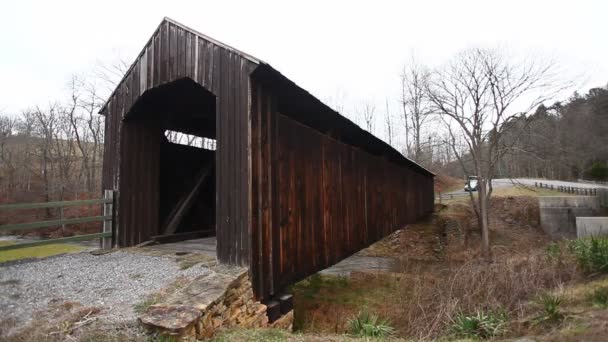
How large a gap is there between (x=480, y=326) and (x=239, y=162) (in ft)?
14.2

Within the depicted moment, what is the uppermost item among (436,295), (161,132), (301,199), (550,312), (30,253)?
(161,132)

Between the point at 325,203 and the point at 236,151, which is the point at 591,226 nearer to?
the point at 325,203

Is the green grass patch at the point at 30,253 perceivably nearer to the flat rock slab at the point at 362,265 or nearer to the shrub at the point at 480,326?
the flat rock slab at the point at 362,265

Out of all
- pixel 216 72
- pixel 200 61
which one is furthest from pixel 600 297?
pixel 200 61

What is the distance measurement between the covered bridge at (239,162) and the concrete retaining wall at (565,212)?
1367 cm

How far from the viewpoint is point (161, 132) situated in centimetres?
757

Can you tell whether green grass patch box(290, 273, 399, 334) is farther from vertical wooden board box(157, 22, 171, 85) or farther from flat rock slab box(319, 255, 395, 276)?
vertical wooden board box(157, 22, 171, 85)

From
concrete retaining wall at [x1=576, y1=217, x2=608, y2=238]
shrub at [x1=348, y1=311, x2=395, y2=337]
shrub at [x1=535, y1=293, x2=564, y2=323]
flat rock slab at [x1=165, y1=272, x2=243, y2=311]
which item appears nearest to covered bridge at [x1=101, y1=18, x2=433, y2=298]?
flat rock slab at [x1=165, y1=272, x2=243, y2=311]

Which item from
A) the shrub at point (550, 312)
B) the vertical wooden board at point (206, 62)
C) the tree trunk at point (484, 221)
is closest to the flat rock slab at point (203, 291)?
the vertical wooden board at point (206, 62)

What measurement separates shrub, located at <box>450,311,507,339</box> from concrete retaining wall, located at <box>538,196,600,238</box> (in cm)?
1637

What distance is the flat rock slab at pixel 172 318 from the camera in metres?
3.02

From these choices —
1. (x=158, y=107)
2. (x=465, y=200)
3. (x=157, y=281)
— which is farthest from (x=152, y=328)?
(x=465, y=200)

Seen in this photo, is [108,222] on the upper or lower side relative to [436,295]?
upper

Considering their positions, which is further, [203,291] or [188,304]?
[203,291]
